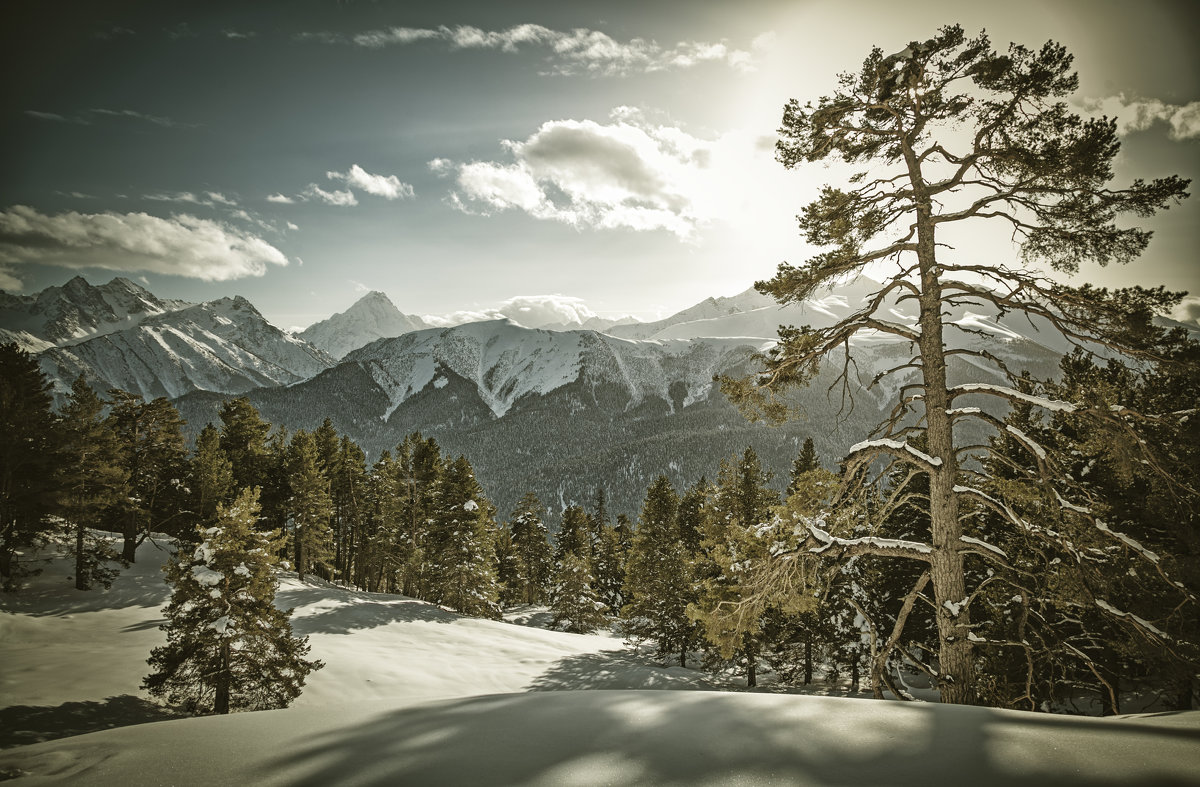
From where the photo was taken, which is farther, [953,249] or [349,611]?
[349,611]

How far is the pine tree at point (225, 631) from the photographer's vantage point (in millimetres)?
13391

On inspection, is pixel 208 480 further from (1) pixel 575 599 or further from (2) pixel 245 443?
(1) pixel 575 599

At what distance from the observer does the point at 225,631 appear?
1372 cm

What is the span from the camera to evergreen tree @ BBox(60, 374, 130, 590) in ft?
65.0

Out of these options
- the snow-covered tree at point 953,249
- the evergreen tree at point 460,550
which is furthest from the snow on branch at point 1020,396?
the evergreen tree at point 460,550

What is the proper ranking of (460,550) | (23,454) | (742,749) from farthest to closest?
(460,550) < (23,454) < (742,749)

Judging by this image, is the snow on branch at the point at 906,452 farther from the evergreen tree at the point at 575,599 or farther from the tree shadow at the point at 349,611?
the evergreen tree at the point at 575,599

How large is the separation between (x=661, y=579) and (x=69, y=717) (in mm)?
23671

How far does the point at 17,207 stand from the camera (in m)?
8.71

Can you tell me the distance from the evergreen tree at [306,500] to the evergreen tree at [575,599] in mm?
16926

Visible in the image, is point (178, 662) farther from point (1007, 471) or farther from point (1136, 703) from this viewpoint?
point (1136, 703)

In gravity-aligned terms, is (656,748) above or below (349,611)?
above

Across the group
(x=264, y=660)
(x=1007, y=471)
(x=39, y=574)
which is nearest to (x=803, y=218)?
(x=1007, y=471)

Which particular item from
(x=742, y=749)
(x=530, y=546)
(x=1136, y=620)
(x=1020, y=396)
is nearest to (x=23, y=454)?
(x=742, y=749)
